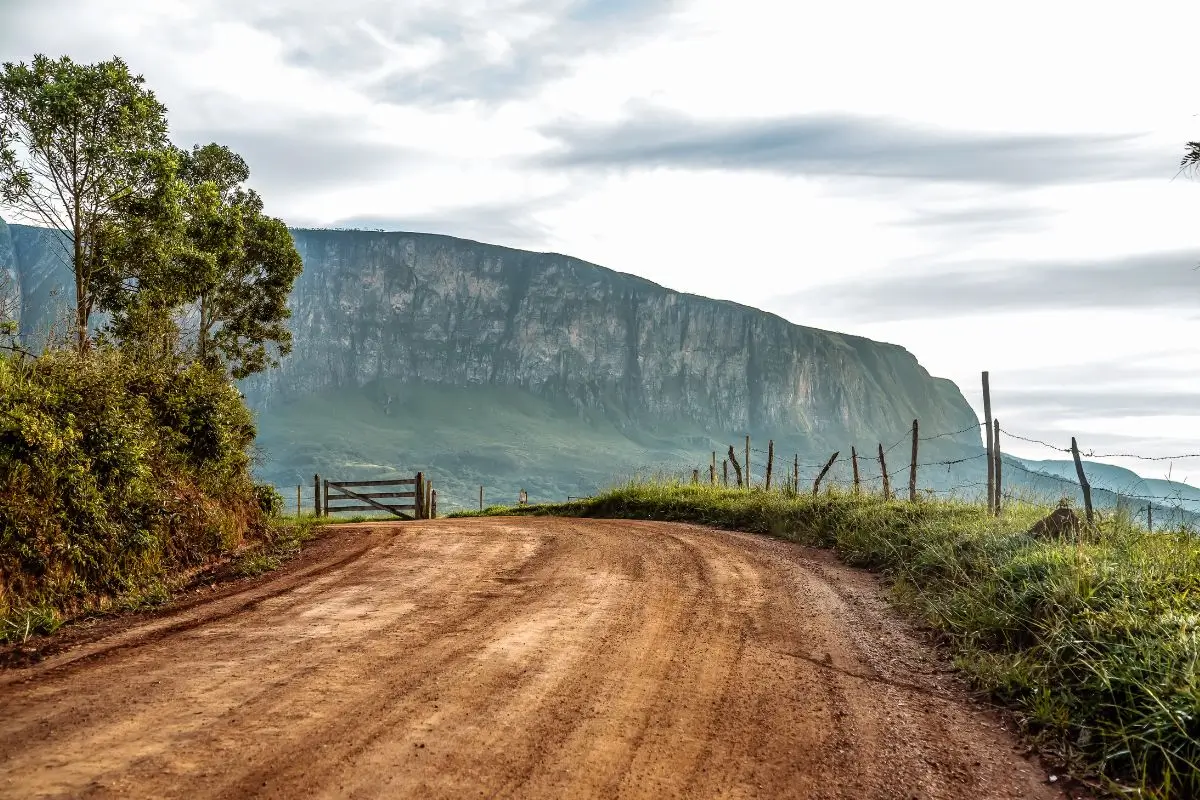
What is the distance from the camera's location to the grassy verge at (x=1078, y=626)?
18.0 ft

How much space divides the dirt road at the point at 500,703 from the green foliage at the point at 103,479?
128cm

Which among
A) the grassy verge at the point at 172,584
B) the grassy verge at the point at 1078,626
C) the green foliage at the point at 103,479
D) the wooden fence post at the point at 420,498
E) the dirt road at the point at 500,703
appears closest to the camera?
the dirt road at the point at 500,703

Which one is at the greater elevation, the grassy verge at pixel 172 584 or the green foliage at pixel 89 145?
the green foliage at pixel 89 145

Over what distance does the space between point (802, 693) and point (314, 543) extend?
10.8m

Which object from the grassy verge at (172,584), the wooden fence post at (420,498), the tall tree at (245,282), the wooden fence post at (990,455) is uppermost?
the tall tree at (245,282)

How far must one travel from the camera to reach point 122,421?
1042 cm

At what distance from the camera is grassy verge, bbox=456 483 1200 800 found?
216 inches

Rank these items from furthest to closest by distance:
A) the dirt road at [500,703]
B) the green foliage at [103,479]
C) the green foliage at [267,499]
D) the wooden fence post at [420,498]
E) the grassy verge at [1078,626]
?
the wooden fence post at [420,498] < the green foliage at [267,499] < the green foliage at [103,479] < the grassy verge at [1078,626] < the dirt road at [500,703]

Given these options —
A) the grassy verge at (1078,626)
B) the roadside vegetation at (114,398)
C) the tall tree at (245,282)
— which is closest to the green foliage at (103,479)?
the roadside vegetation at (114,398)

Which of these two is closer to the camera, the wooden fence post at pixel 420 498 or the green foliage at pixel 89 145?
the green foliage at pixel 89 145

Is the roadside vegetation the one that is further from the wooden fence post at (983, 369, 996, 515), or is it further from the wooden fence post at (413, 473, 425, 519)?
the wooden fence post at (983, 369, 996, 515)

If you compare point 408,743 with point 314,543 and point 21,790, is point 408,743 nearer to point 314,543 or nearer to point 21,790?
point 21,790

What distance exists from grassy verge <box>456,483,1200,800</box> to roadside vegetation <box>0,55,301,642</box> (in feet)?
29.9

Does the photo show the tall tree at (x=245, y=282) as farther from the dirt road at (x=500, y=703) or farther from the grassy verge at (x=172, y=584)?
the dirt road at (x=500, y=703)
